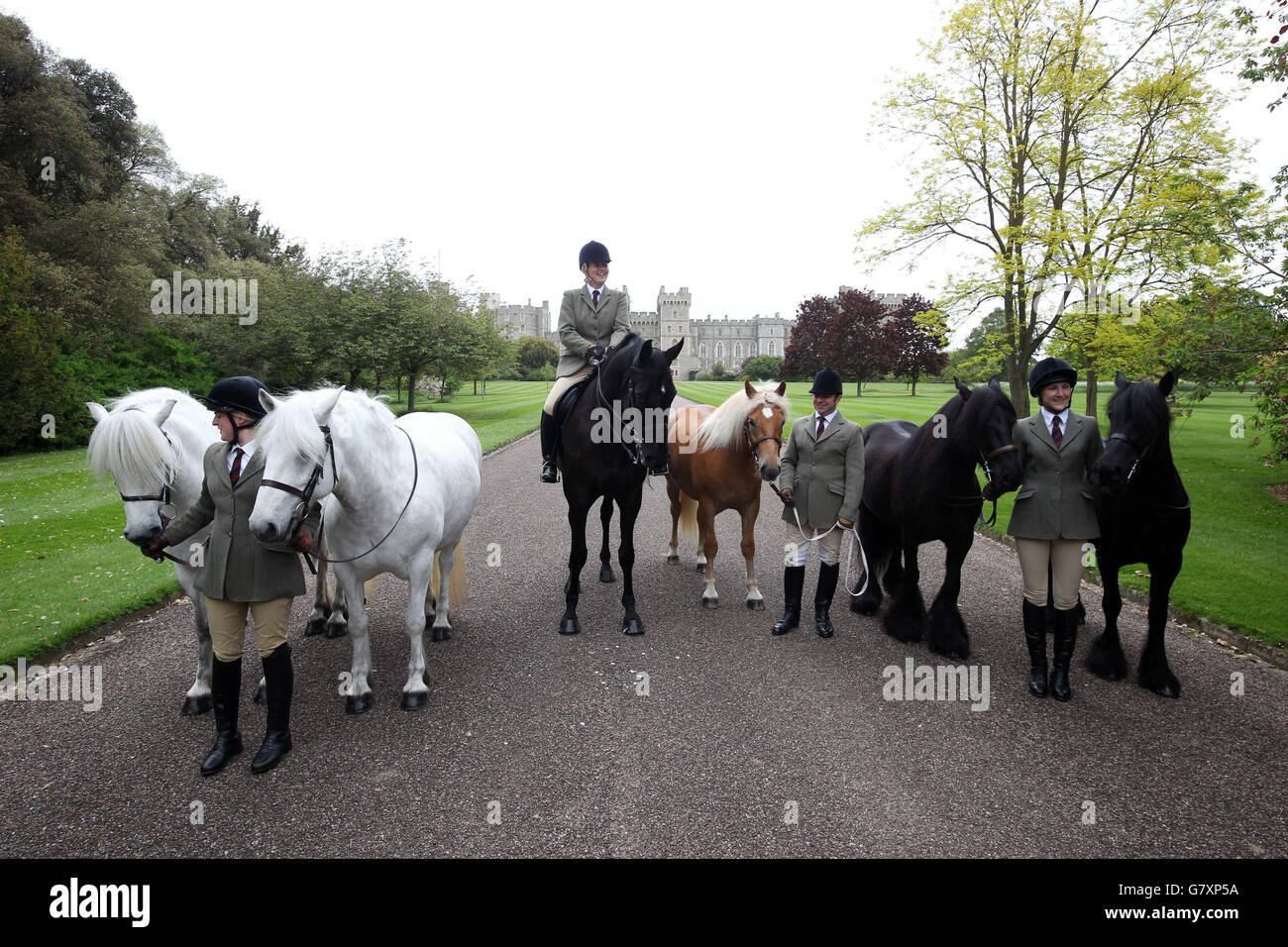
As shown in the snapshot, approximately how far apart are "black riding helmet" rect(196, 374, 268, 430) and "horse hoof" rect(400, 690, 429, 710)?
2.31 m

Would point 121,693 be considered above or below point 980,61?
below

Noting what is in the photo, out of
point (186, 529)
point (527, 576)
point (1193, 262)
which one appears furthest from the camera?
point (1193, 262)

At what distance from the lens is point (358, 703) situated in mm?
4598

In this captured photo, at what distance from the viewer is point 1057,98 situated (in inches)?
614

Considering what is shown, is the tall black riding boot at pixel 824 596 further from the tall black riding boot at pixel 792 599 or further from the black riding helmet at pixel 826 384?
the black riding helmet at pixel 826 384

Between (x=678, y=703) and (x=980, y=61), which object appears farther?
(x=980, y=61)

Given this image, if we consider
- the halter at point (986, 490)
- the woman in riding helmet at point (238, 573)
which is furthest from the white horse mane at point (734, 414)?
the woman in riding helmet at point (238, 573)

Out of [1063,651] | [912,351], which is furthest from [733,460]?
[912,351]

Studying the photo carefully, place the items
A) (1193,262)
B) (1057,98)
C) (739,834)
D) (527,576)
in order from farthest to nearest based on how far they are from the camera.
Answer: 1. (1057,98)
2. (1193,262)
3. (527,576)
4. (739,834)

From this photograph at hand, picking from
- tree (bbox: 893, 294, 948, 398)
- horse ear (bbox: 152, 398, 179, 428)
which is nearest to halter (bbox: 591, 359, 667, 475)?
horse ear (bbox: 152, 398, 179, 428)
